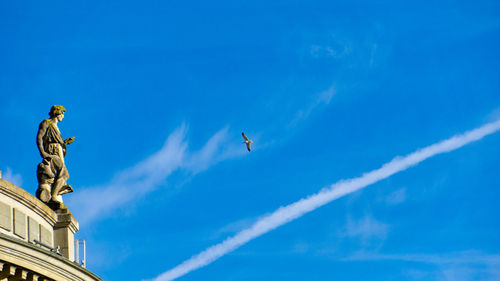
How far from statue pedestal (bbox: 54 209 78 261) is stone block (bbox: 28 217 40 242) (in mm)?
1492

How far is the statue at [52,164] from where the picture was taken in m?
43.6

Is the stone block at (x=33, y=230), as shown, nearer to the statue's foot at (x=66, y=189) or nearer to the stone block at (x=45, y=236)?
the stone block at (x=45, y=236)

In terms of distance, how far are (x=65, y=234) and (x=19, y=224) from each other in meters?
3.12

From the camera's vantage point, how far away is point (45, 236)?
41969 millimetres

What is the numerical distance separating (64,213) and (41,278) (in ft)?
16.2

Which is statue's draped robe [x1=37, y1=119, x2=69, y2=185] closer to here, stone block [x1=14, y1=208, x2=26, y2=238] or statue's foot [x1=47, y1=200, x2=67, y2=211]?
statue's foot [x1=47, y1=200, x2=67, y2=211]

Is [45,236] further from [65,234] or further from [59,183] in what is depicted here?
[59,183]

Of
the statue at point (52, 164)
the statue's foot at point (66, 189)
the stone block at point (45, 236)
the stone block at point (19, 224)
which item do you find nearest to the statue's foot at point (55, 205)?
the statue at point (52, 164)

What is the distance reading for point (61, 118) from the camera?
45.9 m

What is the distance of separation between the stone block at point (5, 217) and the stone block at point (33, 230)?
4.28 feet

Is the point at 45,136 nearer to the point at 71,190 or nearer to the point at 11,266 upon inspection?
the point at 71,190

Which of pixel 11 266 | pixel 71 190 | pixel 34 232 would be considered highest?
pixel 71 190

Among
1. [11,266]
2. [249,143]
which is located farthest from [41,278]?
[249,143]

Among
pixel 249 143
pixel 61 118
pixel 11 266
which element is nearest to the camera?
pixel 11 266
